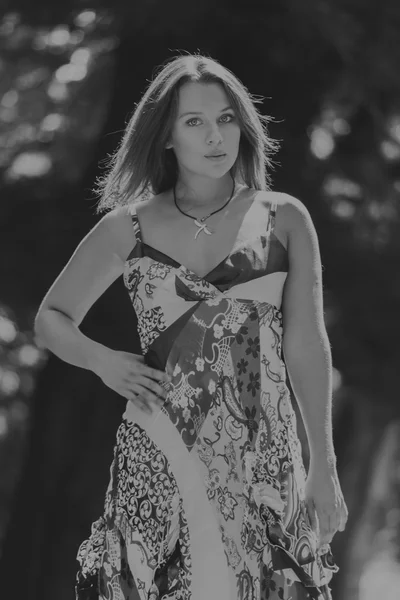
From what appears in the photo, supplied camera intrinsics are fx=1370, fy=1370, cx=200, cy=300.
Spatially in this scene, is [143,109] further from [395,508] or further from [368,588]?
[368,588]

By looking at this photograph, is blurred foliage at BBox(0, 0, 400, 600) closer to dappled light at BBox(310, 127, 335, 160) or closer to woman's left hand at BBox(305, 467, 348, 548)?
dappled light at BBox(310, 127, 335, 160)

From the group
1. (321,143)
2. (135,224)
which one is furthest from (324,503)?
(321,143)

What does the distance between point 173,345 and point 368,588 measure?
18.0m

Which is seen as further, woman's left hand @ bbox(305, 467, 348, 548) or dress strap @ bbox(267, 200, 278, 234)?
dress strap @ bbox(267, 200, 278, 234)

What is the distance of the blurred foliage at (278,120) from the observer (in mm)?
7273

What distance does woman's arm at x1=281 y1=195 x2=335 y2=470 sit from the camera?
318 cm

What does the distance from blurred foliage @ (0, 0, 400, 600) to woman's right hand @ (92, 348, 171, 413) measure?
4044 mm

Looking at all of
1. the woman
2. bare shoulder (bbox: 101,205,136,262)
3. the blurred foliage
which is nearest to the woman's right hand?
the woman

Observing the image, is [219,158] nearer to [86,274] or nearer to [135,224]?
[135,224]

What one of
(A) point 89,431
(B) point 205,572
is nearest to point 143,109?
(B) point 205,572

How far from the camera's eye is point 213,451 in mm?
3205

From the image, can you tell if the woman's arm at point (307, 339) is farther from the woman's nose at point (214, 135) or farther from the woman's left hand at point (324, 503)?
the woman's nose at point (214, 135)

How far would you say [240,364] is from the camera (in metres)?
3.23

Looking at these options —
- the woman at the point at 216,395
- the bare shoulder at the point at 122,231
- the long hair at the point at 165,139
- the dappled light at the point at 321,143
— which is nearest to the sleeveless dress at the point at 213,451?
the woman at the point at 216,395
